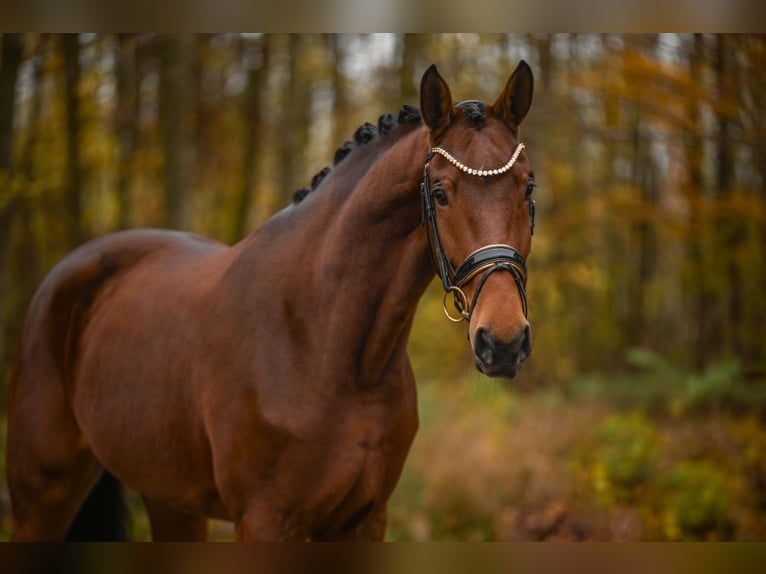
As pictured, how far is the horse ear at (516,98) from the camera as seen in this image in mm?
2286

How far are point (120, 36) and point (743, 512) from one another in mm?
6717

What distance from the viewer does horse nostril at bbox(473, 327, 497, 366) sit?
2.04 meters

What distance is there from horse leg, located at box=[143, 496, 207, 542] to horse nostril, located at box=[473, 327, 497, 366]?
6.39 feet

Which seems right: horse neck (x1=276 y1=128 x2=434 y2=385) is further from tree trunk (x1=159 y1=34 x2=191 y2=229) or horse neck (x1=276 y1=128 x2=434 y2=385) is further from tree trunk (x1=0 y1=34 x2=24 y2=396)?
tree trunk (x1=159 y1=34 x2=191 y2=229)

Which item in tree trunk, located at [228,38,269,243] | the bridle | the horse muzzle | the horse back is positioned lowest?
tree trunk, located at [228,38,269,243]

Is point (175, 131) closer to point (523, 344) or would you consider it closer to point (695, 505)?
point (523, 344)

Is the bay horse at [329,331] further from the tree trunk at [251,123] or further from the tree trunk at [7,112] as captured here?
the tree trunk at [251,123]

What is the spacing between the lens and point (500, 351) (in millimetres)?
2033

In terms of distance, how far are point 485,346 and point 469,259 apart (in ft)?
0.85

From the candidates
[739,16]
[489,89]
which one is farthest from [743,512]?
[489,89]

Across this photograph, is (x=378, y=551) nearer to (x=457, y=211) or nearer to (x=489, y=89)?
(x=457, y=211)

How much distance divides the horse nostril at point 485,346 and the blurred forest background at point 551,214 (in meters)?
3.21

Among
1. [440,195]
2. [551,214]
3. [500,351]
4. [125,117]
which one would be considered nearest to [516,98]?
[440,195]

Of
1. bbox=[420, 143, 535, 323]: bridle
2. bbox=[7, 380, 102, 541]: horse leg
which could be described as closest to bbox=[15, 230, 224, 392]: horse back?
bbox=[7, 380, 102, 541]: horse leg
